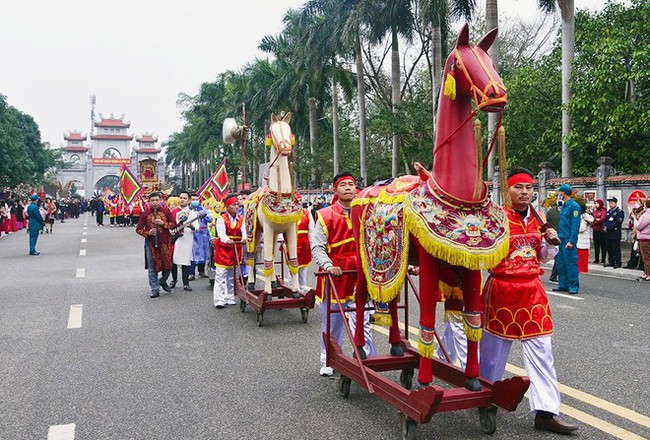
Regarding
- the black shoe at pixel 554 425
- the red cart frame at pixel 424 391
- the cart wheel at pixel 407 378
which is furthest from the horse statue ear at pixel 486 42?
the cart wheel at pixel 407 378

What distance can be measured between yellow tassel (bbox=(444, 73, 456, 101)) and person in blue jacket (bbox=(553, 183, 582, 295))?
21.3ft

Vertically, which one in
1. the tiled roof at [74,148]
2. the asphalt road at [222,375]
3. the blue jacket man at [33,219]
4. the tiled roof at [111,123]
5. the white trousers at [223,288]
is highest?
the tiled roof at [111,123]

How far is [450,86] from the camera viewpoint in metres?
3.91

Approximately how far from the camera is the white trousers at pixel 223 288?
923 centimetres

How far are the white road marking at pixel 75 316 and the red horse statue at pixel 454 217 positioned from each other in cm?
530

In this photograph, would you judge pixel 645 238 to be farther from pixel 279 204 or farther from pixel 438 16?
pixel 438 16

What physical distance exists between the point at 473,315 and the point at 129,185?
24.9 m

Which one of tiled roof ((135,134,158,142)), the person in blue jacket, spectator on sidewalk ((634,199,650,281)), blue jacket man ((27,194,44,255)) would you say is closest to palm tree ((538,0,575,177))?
spectator on sidewalk ((634,199,650,281))

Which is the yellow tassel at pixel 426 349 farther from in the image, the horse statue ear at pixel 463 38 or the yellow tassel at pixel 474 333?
the horse statue ear at pixel 463 38

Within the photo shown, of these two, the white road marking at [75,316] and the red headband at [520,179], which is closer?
the red headband at [520,179]

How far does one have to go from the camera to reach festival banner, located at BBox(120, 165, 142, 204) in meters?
26.8

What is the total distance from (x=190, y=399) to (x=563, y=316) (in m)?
5.26

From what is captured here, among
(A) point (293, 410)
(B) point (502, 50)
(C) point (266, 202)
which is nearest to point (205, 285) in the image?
(C) point (266, 202)

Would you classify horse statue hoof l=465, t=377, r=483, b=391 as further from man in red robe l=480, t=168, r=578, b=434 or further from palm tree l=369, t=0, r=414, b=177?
palm tree l=369, t=0, r=414, b=177
